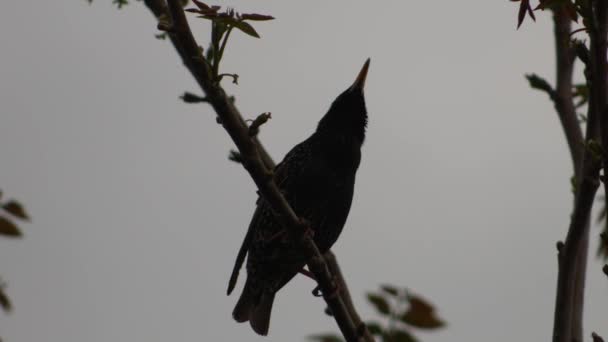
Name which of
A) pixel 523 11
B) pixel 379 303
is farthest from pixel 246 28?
pixel 379 303

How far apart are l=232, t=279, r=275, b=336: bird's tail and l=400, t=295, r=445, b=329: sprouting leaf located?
177 inches

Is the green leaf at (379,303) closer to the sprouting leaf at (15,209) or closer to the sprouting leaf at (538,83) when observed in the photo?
the sprouting leaf at (15,209)

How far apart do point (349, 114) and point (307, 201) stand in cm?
91

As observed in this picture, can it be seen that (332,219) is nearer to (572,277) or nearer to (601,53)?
(572,277)

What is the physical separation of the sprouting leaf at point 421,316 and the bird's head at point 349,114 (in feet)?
13.9

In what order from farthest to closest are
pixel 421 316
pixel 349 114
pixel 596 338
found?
pixel 349 114 < pixel 596 338 < pixel 421 316

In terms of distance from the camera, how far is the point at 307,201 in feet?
16.8

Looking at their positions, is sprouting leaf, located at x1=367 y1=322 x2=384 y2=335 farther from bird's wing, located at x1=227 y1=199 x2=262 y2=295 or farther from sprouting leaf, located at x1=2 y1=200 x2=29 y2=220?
bird's wing, located at x1=227 y1=199 x2=262 y2=295

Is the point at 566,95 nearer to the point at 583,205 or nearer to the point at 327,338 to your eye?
the point at 583,205

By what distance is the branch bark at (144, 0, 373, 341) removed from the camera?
2.14m

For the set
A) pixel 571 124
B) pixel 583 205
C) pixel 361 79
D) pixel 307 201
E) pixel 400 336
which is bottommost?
pixel 400 336

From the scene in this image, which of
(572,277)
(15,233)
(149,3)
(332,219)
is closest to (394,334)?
(15,233)

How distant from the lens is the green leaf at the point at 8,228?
1.95m

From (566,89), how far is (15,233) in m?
2.42
